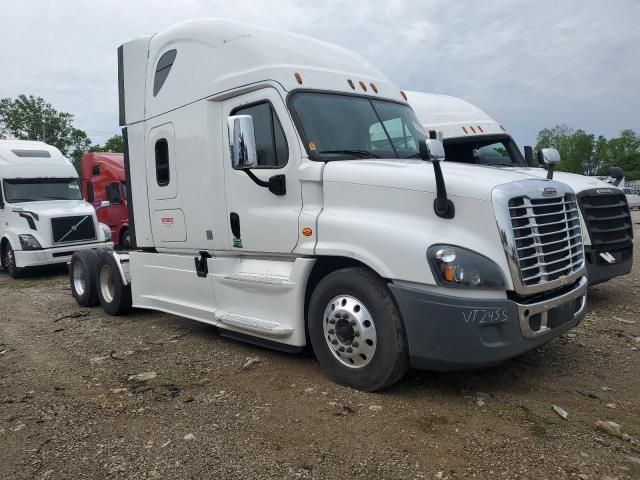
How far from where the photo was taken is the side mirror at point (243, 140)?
436 centimetres

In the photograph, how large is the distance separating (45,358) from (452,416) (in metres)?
4.19

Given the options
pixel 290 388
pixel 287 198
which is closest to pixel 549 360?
pixel 290 388

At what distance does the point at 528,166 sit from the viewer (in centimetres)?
891

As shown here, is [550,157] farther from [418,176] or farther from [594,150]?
[594,150]

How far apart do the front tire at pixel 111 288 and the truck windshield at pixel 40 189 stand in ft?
20.2

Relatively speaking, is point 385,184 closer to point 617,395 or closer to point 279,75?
point 279,75

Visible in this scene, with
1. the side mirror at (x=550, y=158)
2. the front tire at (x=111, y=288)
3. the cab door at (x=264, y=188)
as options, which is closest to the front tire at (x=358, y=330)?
the cab door at (x=264, y=188)

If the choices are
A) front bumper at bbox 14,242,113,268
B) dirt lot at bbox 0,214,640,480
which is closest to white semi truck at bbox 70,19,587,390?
dirt lot at bbox 0,214,640,480

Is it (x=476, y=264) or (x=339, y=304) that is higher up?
(x=476, y=264)

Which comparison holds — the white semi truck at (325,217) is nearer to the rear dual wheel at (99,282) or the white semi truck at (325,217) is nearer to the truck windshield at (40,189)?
the rear dual wheel at (99,282)

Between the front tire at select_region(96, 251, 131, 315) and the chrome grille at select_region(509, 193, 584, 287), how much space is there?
5451mm

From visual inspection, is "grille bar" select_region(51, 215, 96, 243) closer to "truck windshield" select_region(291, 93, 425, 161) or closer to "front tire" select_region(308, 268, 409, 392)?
"truck windshield" select_region(291, 93, 425, 161)

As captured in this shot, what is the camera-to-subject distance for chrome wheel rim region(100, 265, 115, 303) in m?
7.55

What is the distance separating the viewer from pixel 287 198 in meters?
4.67
